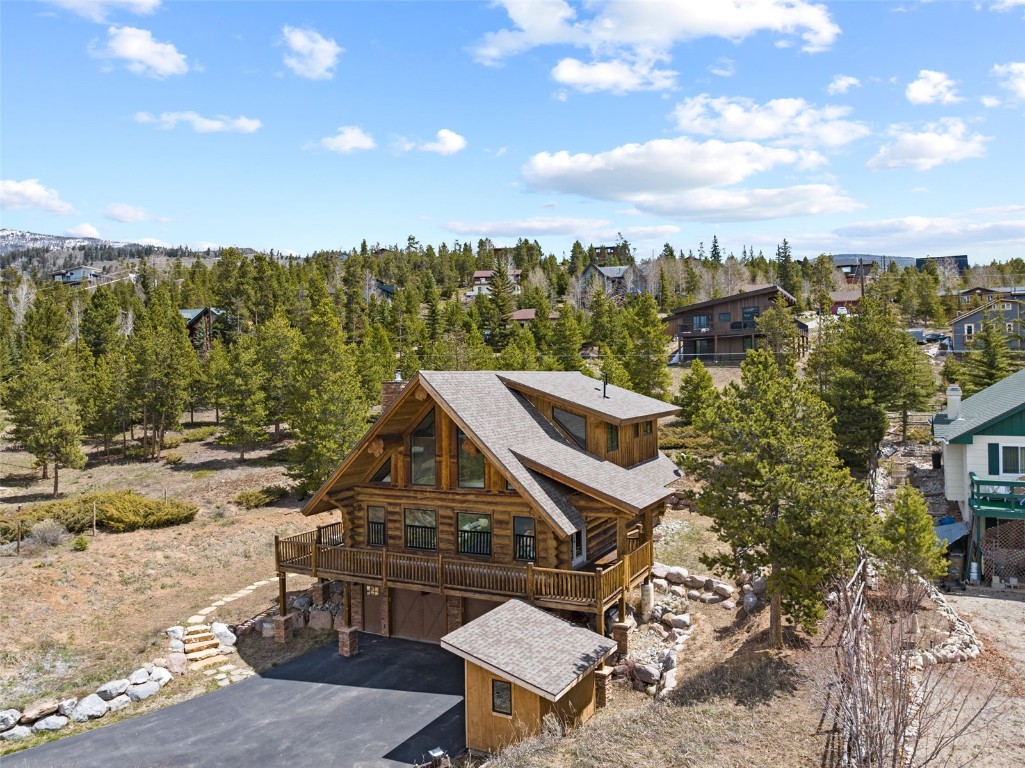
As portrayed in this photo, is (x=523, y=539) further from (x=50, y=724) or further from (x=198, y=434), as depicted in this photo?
(x=198, y=434)

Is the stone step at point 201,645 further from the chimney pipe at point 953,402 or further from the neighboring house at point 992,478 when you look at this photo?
the chimney pipe at point 953,402

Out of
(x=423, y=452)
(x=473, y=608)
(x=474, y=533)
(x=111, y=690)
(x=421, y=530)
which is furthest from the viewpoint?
(x=421, y=530)

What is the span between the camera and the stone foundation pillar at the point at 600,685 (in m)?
17.5

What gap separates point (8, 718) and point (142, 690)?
3.07 m

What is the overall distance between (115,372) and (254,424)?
14.4m

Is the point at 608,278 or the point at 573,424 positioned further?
the point at 608,278

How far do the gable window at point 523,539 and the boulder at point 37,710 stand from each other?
1304 centimetres

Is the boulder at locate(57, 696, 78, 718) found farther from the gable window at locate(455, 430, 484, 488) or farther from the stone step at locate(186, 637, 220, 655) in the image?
the gable window at locate(455, 430, 484, 488)

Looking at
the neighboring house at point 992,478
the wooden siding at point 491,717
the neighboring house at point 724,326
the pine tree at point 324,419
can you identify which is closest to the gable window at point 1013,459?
the neighboring house at point 992,478

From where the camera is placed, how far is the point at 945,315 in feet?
300

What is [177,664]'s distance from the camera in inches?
830

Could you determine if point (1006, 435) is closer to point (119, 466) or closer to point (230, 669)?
point (230, 669)

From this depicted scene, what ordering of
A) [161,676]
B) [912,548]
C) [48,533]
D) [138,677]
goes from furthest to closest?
1. [48,533]
2. [161,676]
3. [138,677]
4. [912,548]

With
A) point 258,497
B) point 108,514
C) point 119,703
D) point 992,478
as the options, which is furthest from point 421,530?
point 258,497
